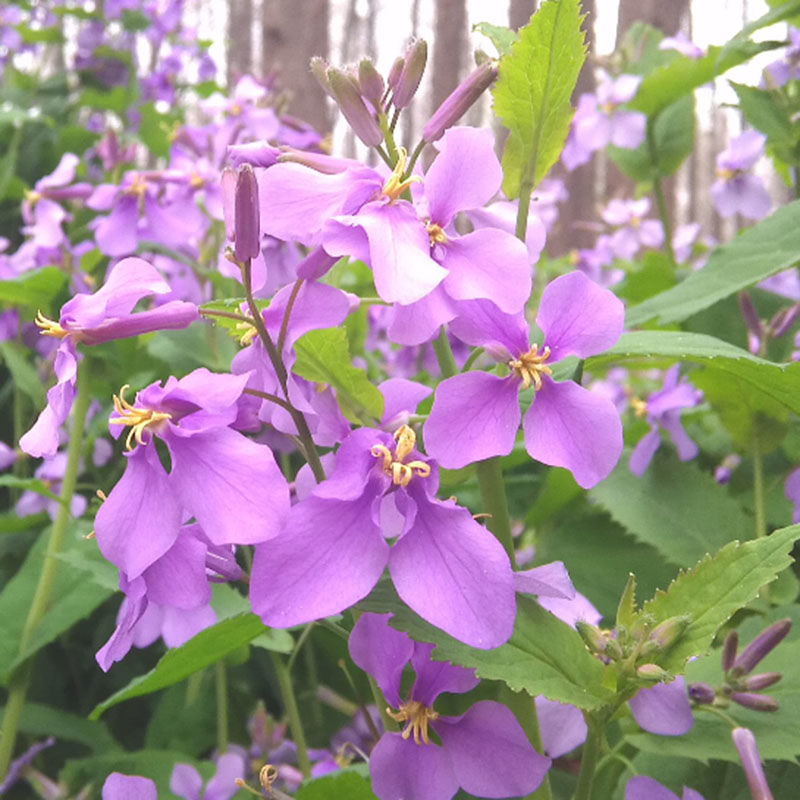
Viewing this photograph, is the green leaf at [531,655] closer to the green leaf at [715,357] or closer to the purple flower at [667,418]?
the green leaf at [715,357]

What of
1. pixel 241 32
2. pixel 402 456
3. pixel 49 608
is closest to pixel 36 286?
pixel 49 608

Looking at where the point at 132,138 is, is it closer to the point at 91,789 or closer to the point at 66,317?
the point at 91,789

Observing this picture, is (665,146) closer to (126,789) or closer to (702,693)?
(702,693)

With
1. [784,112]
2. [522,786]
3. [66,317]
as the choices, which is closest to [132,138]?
[784,112]

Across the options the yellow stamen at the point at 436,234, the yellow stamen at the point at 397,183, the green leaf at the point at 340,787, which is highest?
the yellow stamen at the point at 397,183

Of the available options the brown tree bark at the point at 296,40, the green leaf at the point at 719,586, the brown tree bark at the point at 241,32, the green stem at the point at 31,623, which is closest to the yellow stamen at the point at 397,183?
the green leaf at the point at 719,586

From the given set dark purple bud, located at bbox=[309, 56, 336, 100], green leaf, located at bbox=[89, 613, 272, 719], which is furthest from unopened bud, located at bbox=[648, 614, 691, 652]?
dark purple bud, located at bbox=[309, 56, 336, 100]
